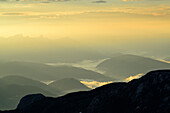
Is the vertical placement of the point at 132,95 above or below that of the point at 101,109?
above

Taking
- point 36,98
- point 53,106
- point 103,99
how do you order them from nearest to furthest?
1. point 103,99
2. point 53,106
3. point 36,98

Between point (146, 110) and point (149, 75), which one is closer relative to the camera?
point (146, 110)

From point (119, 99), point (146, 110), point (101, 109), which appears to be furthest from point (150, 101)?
point (101, 109)

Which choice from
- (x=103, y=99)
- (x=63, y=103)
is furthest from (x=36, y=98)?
(x=103, y=99)

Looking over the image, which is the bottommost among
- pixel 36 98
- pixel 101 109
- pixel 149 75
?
pixel 36 98

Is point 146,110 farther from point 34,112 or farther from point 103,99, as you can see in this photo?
point 34,112

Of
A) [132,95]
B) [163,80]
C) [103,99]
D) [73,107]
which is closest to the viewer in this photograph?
[163,80]

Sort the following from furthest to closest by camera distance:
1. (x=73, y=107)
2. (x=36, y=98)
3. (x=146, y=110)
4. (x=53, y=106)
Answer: (x=36, y=98), (x=53, y=106), (x=73, y=107), (x=146, y=110)

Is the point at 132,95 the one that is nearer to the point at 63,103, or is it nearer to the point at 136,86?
the point at 136,86

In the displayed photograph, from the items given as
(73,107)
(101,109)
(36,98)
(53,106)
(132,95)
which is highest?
(132,95)
